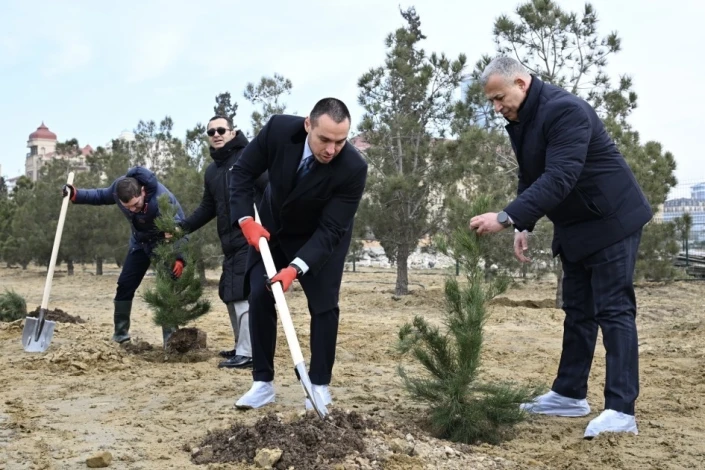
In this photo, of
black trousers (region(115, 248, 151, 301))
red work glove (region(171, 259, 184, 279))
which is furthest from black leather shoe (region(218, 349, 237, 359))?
black trousers (region(115, 248, 151, 301))

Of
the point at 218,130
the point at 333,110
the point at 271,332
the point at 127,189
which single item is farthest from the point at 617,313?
the point at 127,189

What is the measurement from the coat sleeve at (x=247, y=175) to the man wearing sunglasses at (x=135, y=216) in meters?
2.17

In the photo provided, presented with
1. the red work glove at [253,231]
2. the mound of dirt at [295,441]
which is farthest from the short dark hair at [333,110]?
the mound of dirt at [295,441]

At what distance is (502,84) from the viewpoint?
4.13 m

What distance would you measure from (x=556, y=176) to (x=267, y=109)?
12.4 meters

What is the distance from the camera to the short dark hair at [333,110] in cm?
402

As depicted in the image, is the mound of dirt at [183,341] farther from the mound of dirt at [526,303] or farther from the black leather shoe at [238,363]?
the mound of dirt at [526,303]

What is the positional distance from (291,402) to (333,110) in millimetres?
1855

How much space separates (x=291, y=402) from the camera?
189 inches

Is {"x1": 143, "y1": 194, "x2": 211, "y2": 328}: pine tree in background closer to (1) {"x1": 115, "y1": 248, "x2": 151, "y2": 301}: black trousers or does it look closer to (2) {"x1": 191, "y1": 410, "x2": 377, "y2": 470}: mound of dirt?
(1) {"x1": 115, "y1": 248, "x2": 151, "y2": 301}: black trousers

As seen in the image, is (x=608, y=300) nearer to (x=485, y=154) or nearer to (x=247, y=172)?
(x=247, y=172)

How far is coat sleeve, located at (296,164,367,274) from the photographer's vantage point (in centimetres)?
433

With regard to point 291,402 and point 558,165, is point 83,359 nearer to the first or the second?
point 291,402

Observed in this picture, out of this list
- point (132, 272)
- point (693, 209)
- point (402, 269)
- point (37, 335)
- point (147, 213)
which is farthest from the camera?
point (693, 209)
